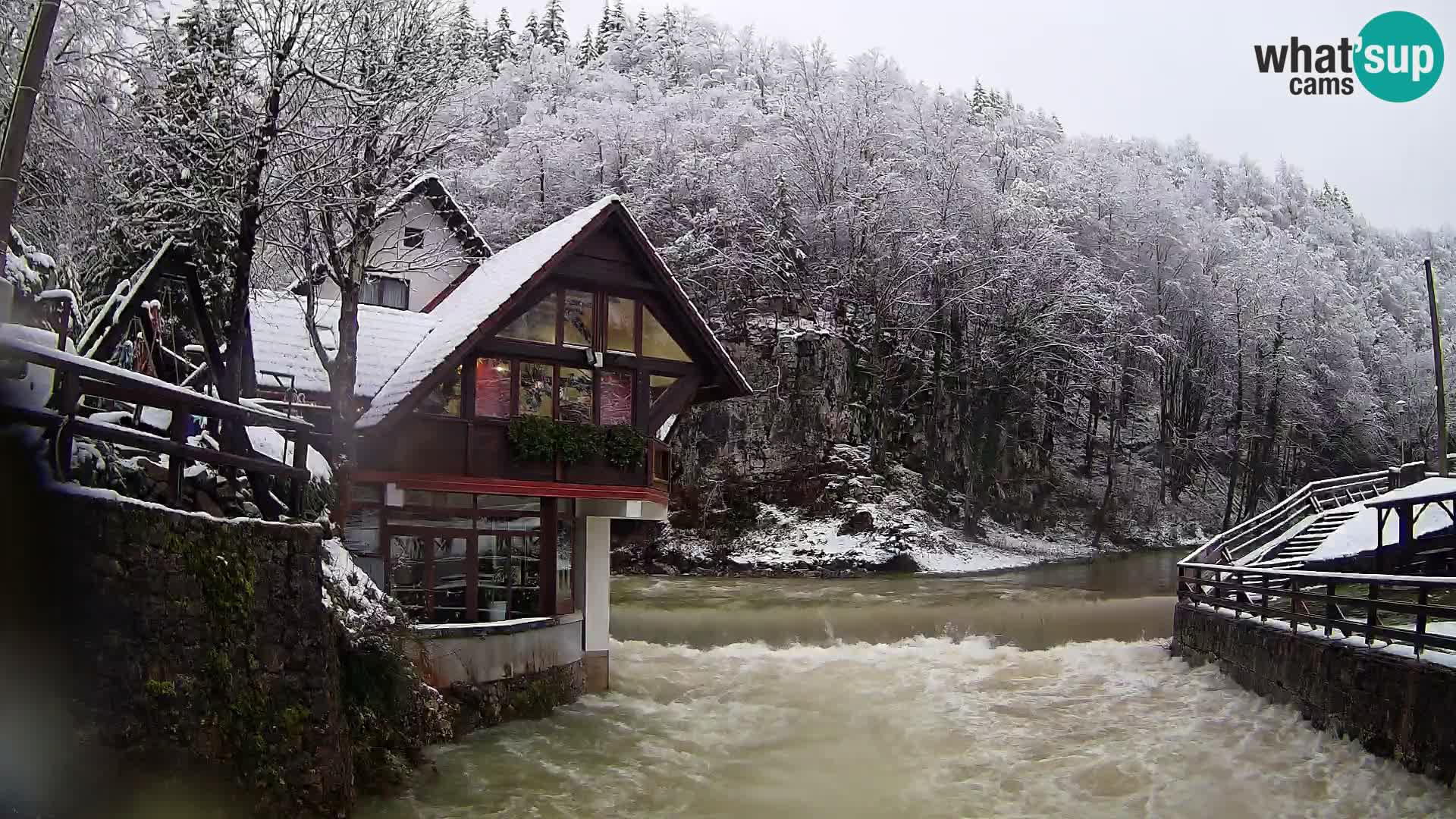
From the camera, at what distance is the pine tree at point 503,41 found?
221 feet

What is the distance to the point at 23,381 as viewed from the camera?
7.46 meters

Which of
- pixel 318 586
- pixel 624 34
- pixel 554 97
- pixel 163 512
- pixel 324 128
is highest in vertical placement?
pixel 624 34

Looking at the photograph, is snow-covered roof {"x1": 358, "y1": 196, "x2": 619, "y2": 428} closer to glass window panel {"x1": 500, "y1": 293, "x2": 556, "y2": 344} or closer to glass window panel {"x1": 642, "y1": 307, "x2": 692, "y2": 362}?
glass window panel {"x1": 500, "y1": 293, "x2": 556, "y2": 344}

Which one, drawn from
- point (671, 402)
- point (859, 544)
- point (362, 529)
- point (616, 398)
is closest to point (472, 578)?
point (362, 529)

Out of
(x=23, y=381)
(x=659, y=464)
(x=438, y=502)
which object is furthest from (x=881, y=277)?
(x=23, y=381)

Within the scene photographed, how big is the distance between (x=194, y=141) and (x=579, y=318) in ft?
21.5

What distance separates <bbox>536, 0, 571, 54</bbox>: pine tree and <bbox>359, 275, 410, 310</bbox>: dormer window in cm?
5357

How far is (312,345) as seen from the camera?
19.1m

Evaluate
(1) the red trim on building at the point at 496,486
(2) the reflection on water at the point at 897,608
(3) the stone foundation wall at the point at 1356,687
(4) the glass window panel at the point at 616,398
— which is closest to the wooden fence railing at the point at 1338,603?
(3) the stone foundation wall at the point at 1356,687

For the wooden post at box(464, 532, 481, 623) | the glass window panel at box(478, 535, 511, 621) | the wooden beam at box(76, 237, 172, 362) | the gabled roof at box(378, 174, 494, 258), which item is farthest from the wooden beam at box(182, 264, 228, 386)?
the gabled roof at box(378, 174, 494, 258)

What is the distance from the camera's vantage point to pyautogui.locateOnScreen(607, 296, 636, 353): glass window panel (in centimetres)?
1986

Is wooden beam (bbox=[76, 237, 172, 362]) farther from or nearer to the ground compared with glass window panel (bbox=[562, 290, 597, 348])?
nearer to the ground

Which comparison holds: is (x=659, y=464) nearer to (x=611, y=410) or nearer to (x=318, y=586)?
(x=611, y=410)

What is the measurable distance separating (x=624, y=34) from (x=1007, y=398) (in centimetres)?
4051
